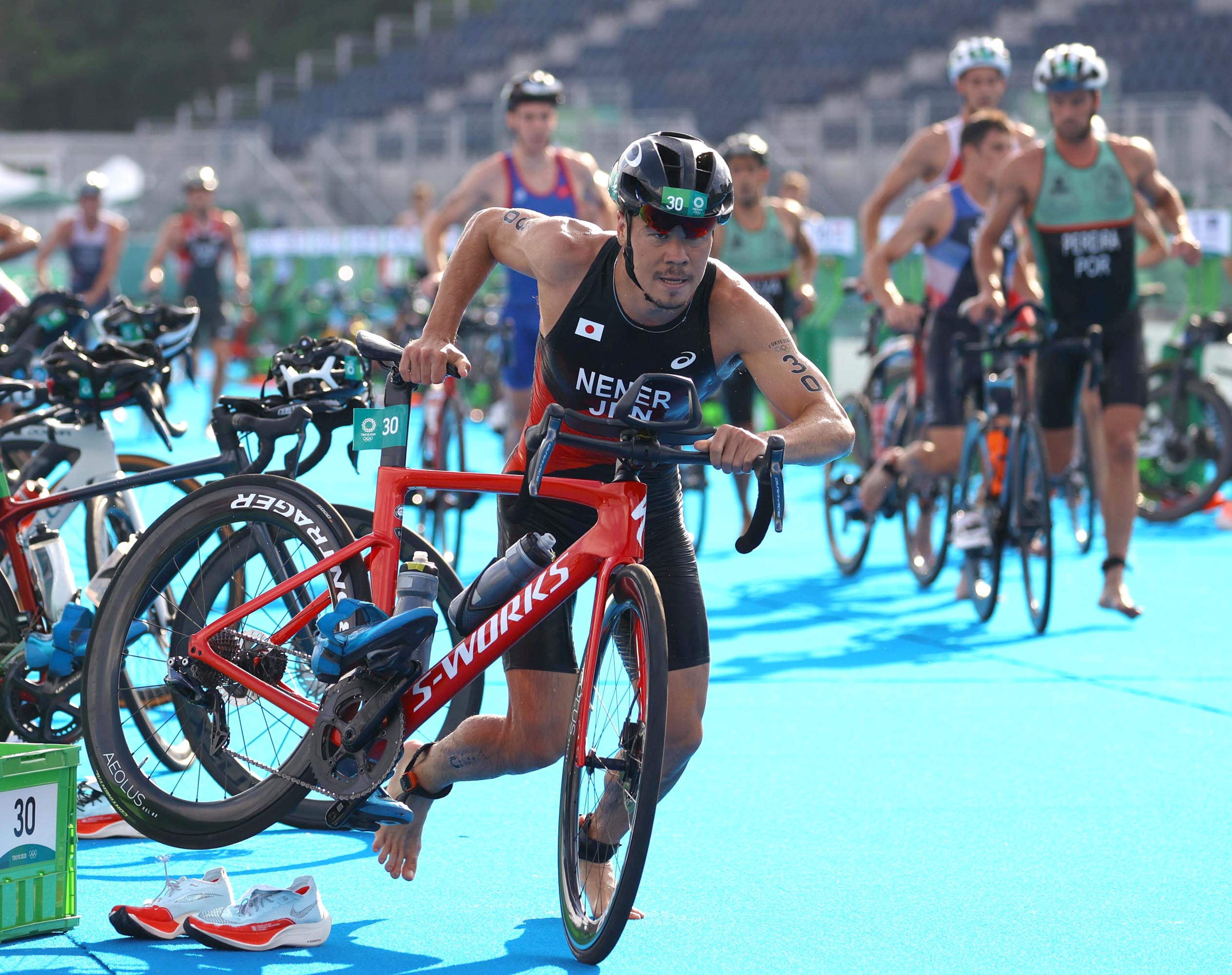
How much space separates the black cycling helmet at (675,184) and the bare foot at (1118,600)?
4.64 metres

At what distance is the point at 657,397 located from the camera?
3.67 meters

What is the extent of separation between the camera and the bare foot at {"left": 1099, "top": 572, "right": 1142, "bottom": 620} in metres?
7.62

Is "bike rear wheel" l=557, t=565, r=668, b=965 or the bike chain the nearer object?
"bike rear wheel" l=557, t=565, r=668, b=965

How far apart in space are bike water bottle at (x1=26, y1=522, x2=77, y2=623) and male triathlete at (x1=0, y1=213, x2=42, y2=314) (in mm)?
3663

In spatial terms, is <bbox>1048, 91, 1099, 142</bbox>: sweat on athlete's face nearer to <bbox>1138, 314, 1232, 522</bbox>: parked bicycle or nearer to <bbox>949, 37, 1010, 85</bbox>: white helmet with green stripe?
<bbox>949, 37, 1010, 85</bbox>: white helmet with green stripe

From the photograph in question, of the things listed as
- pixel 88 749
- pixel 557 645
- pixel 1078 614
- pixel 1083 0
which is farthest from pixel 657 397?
pixel 1083 0

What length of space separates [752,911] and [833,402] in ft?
3.76

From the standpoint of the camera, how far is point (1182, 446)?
35.2 feet

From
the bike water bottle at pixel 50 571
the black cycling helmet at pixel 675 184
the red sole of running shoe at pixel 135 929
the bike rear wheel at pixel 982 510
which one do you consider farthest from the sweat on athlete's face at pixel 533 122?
the red sole of running shoe at pixel 135 929

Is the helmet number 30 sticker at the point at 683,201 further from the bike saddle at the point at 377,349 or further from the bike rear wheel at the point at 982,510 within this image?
the bike rear wheel at the point at 982,510

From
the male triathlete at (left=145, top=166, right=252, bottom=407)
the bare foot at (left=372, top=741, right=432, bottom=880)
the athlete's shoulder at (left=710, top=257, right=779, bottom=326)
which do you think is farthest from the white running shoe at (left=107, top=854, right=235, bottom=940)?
the male triathlete at (left=145, top=166, right=252, bottom=407)

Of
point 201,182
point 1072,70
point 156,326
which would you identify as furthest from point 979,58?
point 201,182

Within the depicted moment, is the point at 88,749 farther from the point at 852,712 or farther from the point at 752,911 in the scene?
the point at 852,712

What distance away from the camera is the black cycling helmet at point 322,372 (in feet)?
14.2
